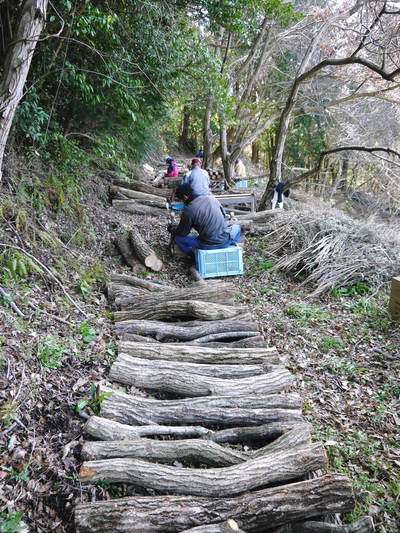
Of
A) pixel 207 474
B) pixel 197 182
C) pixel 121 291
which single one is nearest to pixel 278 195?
pixel 197 182

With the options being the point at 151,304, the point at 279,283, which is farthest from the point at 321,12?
the point at 151,304

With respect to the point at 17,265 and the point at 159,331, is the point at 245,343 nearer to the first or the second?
the point at 159,331

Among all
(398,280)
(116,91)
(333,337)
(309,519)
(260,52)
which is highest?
(260,52)

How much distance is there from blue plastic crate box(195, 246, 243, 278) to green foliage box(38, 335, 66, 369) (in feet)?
10.8

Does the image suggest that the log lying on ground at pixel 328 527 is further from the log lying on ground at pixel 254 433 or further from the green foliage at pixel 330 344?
the green foliage at pixel 330 344

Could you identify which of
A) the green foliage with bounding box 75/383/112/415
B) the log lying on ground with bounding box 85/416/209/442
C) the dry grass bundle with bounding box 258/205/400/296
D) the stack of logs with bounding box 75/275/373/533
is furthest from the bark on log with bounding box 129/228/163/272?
the log lying on ground with bounding box 85/416/209/442

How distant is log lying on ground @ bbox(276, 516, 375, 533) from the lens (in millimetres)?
2385

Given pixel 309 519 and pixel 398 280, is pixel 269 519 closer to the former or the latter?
pixel 309 519

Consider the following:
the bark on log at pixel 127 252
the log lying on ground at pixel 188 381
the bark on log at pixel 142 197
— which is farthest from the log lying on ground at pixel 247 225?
the log lying on ground at pixel 188 381

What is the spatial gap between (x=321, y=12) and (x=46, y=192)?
10836mm

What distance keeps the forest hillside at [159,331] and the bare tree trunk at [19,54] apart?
18 mm

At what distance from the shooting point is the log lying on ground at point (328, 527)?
2385 mm

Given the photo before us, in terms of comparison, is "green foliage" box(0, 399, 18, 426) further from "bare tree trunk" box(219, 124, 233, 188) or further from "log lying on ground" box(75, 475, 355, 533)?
"bare tree trunk" box(219, 124, 233, 188)

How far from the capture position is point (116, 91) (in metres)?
6.17
